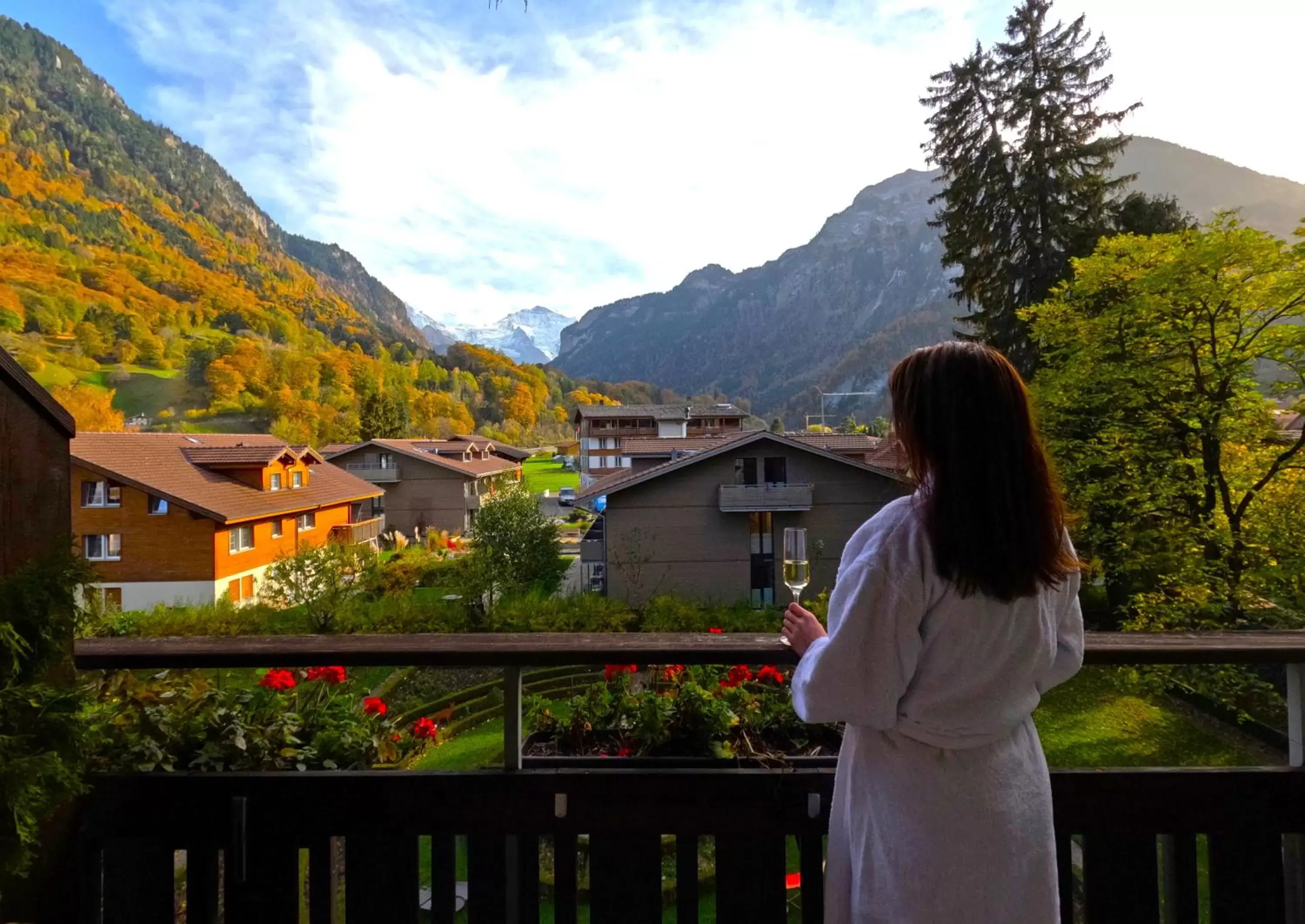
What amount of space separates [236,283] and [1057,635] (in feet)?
199

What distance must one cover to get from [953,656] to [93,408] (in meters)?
26.0

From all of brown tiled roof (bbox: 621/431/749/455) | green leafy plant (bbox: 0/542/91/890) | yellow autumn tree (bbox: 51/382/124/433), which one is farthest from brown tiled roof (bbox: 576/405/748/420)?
green leafy plant (bbox: 0/542/91/890)

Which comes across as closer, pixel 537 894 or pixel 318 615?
pixel 537 894

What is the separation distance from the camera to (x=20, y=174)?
49906 mm

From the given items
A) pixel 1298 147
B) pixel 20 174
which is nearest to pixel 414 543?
pixel 1298 147

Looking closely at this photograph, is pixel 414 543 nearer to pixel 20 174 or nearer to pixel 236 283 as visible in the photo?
pixel 236 283

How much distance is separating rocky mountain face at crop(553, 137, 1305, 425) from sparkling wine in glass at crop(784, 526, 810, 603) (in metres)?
48.0

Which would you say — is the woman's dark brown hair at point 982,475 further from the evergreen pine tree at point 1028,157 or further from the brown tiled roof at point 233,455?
the brown tiled roof at point 233,455

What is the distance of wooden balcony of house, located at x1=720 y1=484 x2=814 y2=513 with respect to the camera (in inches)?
562

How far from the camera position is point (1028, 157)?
36.9ft

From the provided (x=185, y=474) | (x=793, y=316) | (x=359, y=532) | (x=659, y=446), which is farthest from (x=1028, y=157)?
(x=793, y=316)

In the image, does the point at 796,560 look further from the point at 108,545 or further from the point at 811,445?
the point at 108,545

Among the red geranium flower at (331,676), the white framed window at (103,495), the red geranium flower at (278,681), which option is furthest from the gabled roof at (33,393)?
the white framed window at (103,495)

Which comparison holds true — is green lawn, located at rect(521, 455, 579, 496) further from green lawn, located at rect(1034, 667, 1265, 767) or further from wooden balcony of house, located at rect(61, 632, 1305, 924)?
wooden balcony of house, located at rect(61, 632, 1305, 924)
